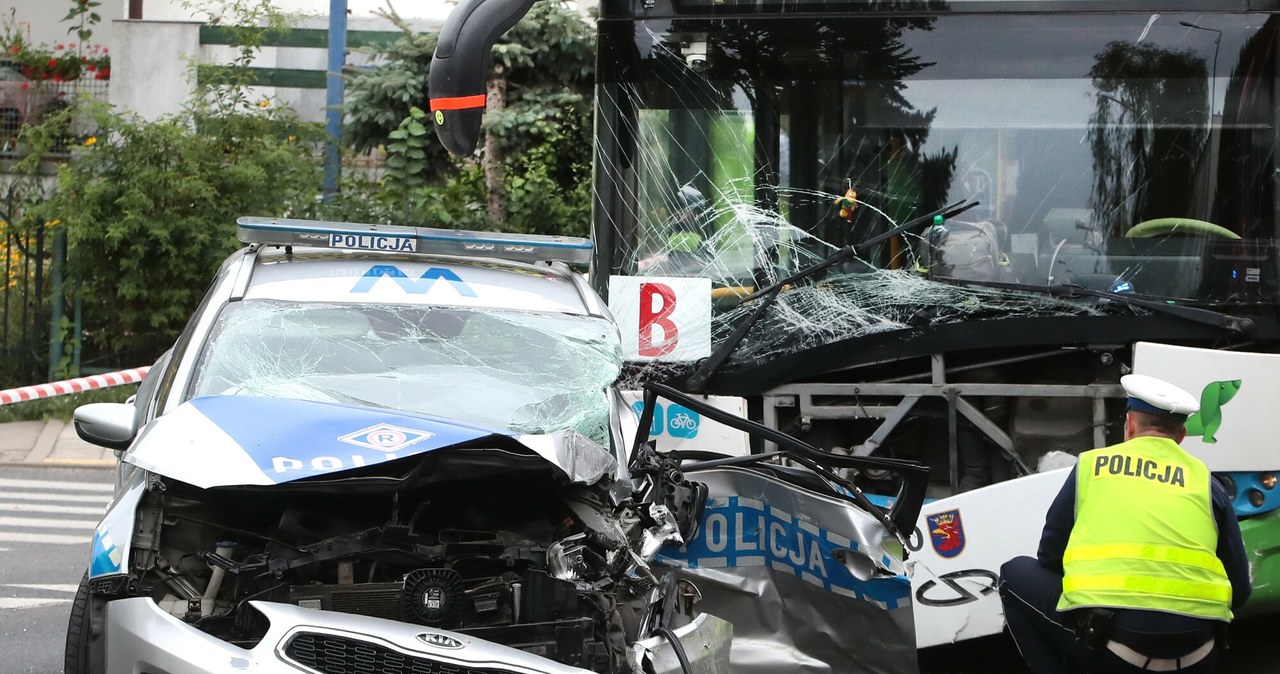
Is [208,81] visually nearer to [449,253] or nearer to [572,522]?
[449,253]

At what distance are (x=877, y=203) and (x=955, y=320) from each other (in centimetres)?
64

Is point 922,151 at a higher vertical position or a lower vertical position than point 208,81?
lower

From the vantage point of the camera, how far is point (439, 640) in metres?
4.04

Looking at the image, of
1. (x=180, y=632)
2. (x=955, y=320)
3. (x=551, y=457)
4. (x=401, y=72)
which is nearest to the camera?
(x=180, y=632)

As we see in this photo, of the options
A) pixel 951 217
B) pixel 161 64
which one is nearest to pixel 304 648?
pixel 951 217

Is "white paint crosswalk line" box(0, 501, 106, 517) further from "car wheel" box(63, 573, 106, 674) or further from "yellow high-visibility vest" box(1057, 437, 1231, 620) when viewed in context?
"yellow high-visibility vest" box(1057, 437, 1231, 620)

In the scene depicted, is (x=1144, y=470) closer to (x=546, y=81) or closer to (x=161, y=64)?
(x=546, y=81)

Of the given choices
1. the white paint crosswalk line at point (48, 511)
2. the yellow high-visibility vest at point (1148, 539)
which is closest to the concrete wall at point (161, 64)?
the white paint crosswalk line at point (48, 511)

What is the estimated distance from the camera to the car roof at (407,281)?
5449 mm

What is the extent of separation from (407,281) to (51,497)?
659 centimetres

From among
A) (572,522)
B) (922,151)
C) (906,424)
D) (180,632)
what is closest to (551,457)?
(572,522)

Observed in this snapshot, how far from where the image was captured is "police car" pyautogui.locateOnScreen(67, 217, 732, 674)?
397 centimetres

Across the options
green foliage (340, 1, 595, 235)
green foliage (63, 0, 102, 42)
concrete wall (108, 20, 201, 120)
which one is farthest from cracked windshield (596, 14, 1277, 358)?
green foliage (63, 0, 102, 42)

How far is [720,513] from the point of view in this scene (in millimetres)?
5391
